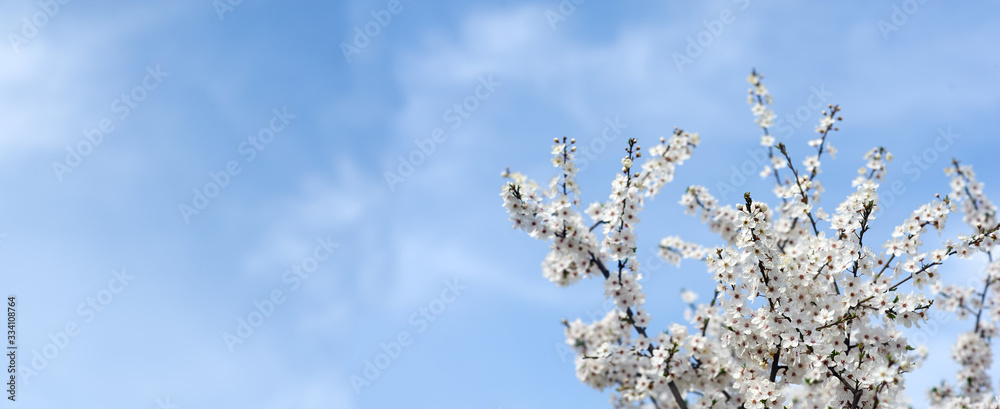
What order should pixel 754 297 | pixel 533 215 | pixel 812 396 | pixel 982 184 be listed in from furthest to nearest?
pixel 982 184, pixel 533 215, pixel 812 396, pixel 754 297

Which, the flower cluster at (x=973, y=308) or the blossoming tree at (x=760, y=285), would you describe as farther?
the flower cluster at (x=973, y=308)

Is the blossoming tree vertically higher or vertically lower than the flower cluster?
lower

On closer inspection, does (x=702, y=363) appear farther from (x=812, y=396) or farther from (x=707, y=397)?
(x=812, y=396)

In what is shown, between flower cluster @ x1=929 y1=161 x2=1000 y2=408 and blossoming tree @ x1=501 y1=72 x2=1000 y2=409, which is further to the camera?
flower cluster @ x1=929 y1=161 x2=1000 y2=408

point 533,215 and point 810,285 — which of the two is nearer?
point 810,285

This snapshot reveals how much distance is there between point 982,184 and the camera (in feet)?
36.1

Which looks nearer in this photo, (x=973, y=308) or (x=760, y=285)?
(x=760, y=285)

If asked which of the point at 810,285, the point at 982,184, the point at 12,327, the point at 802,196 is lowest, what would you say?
the point at 12,327

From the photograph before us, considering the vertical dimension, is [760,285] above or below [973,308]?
below

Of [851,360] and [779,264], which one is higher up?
[779,264]

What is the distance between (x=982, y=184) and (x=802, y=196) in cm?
632

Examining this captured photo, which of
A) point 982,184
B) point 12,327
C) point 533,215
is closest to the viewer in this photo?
point 533,215

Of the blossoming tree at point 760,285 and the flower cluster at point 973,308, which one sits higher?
the flower cluster at point 973,308

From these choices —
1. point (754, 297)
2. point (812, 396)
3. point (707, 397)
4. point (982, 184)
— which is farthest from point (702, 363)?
point (982, 184)
